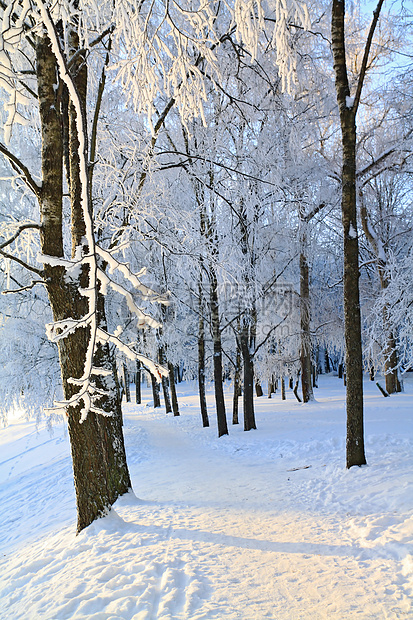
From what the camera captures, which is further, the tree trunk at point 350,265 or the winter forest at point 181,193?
the tree trunk at point 350,265

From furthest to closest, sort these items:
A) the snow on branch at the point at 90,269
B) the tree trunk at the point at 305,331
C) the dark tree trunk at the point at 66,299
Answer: the tree trunk at the point at 305,331, the dark tree trunk at the point at 66,299, the snow on branch at the point at 90,269

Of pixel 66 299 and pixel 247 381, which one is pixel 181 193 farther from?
pixel 66 299

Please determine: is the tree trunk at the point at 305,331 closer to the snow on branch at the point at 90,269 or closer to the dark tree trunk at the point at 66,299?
the dark tree trunk at the point at 66,299

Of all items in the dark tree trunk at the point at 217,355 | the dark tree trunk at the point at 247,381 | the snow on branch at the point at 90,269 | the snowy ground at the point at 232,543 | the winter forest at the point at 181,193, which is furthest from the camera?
the dark tree trunk at the point at 247,381

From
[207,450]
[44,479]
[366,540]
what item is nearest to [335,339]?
[207,450]

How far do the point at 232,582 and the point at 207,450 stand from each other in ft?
20.5

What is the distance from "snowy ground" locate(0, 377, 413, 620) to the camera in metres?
2.59

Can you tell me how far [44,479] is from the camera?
8.23m

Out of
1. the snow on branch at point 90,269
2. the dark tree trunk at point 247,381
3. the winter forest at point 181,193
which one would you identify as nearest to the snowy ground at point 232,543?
the winter forest at point 181,193

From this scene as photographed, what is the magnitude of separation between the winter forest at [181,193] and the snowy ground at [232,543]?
0.16 meters

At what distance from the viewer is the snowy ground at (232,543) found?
102 inches

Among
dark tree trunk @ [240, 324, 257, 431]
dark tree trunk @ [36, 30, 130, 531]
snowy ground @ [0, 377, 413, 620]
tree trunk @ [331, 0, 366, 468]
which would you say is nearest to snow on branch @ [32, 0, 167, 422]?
snowy ground @ [0, 377, 413, 620]

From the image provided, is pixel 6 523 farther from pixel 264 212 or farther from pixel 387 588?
pixel 264 212

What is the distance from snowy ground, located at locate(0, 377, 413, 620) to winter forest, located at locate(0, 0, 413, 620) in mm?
157
